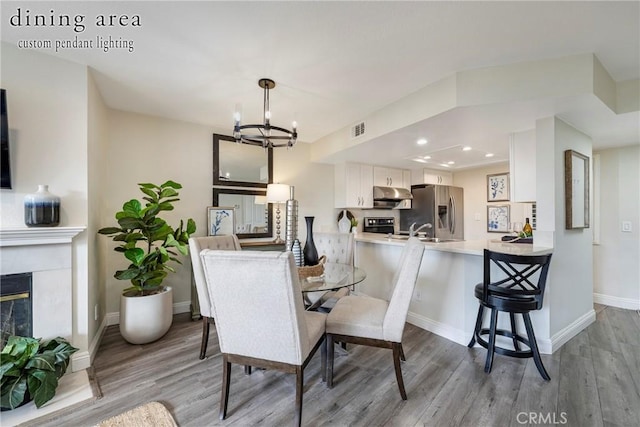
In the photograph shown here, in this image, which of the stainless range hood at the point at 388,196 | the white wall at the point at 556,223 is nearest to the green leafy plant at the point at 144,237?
the stainless range hood at the point at 388,196

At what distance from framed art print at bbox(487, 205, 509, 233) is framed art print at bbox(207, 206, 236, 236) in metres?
4.54

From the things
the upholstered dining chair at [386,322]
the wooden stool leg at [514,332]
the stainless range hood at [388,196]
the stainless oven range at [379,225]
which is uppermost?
the stainless range hood at [388,196]

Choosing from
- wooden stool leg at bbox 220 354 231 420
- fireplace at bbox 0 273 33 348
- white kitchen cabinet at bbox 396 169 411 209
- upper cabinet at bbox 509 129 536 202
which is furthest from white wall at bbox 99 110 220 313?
upper cabinet at bbox 509 129 536 202

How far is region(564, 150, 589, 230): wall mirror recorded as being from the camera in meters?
2.52

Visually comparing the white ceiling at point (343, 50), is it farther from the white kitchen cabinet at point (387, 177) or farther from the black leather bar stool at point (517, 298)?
the white kitchen cabinet at point (387, 177)

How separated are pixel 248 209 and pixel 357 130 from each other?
1871 millimetres

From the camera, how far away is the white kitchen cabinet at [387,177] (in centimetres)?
472

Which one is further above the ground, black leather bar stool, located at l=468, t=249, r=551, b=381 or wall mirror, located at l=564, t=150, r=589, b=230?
wall mirror, located at l=564, t=150, r=589, b=230

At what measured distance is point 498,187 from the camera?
4.77 m

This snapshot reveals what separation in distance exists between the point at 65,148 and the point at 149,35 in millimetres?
1110

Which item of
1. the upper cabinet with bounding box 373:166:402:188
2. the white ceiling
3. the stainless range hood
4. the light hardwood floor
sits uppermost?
the white ceiling

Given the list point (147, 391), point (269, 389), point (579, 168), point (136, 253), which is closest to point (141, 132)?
point (136, 253)

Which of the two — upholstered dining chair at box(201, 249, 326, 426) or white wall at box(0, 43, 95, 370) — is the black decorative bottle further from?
upholstered dining chair at box(201, 249, 326, 426)

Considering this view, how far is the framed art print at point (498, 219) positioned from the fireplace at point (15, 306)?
6077mm
